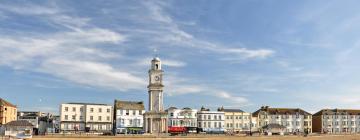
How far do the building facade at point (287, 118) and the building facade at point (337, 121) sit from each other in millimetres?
5019

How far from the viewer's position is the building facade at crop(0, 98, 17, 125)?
9294 cm

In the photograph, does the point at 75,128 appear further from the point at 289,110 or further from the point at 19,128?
the point at 289,110

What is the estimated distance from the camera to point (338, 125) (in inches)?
5507

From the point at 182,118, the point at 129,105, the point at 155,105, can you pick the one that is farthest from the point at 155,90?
the point at 182,118

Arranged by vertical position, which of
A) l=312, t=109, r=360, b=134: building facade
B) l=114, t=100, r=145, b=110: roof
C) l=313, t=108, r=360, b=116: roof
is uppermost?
l=114, t=100, r=145, b=110: roof

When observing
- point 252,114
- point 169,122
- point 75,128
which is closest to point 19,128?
point 75,128

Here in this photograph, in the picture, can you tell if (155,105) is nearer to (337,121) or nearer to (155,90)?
(155,90)

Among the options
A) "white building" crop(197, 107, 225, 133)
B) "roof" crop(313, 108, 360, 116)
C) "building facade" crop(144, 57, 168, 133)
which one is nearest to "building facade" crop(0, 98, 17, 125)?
"building facade" crop(144, 57, 168, 133)

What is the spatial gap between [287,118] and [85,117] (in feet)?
208

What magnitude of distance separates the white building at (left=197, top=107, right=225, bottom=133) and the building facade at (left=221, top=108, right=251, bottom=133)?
2.59 meters

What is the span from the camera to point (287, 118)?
5202 inches

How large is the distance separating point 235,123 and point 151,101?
33633 millimetres

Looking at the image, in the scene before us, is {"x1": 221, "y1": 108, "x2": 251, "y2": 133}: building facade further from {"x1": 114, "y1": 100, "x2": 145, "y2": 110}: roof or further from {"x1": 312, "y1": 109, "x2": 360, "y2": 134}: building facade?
{"x1": 312, "y1": 109, "x2": 360, "y2": 134}: building facade

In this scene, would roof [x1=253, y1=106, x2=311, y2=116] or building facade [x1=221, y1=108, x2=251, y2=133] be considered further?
roof [x1=253, y1=106, x2=311, y2=116]
